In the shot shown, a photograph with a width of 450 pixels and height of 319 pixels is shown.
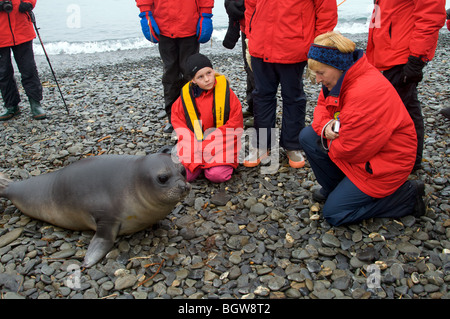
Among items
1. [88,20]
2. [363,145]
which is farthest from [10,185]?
[88,20]

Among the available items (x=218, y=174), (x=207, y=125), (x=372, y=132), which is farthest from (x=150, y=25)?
(x=372, y=132)

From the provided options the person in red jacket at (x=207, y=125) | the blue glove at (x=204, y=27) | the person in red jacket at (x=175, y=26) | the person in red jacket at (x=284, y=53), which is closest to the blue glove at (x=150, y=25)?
the person in red jacket at (x=175, y=26)

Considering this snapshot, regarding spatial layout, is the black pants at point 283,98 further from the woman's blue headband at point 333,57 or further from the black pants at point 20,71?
the black pants at point 20,71

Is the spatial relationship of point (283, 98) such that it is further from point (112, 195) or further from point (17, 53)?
point (17, 53)

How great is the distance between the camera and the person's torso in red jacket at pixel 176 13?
15.2 ft

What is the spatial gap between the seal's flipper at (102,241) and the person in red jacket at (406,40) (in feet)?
9.21

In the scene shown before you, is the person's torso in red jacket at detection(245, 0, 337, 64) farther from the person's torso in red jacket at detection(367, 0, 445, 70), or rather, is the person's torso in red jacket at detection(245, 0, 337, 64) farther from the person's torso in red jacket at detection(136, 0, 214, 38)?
the person's torso in red jacket at detection(136, 0, 214, 38)

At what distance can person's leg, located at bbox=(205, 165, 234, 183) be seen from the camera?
3738 mm

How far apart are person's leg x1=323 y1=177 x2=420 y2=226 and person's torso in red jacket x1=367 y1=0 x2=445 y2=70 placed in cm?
118

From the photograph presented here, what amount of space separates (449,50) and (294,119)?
23.6ft

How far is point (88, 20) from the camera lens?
66.6ft

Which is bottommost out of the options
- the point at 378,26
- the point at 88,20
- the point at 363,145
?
the point at 88,20

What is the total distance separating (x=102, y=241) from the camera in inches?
111

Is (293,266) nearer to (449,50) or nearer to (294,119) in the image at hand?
(294,119)
